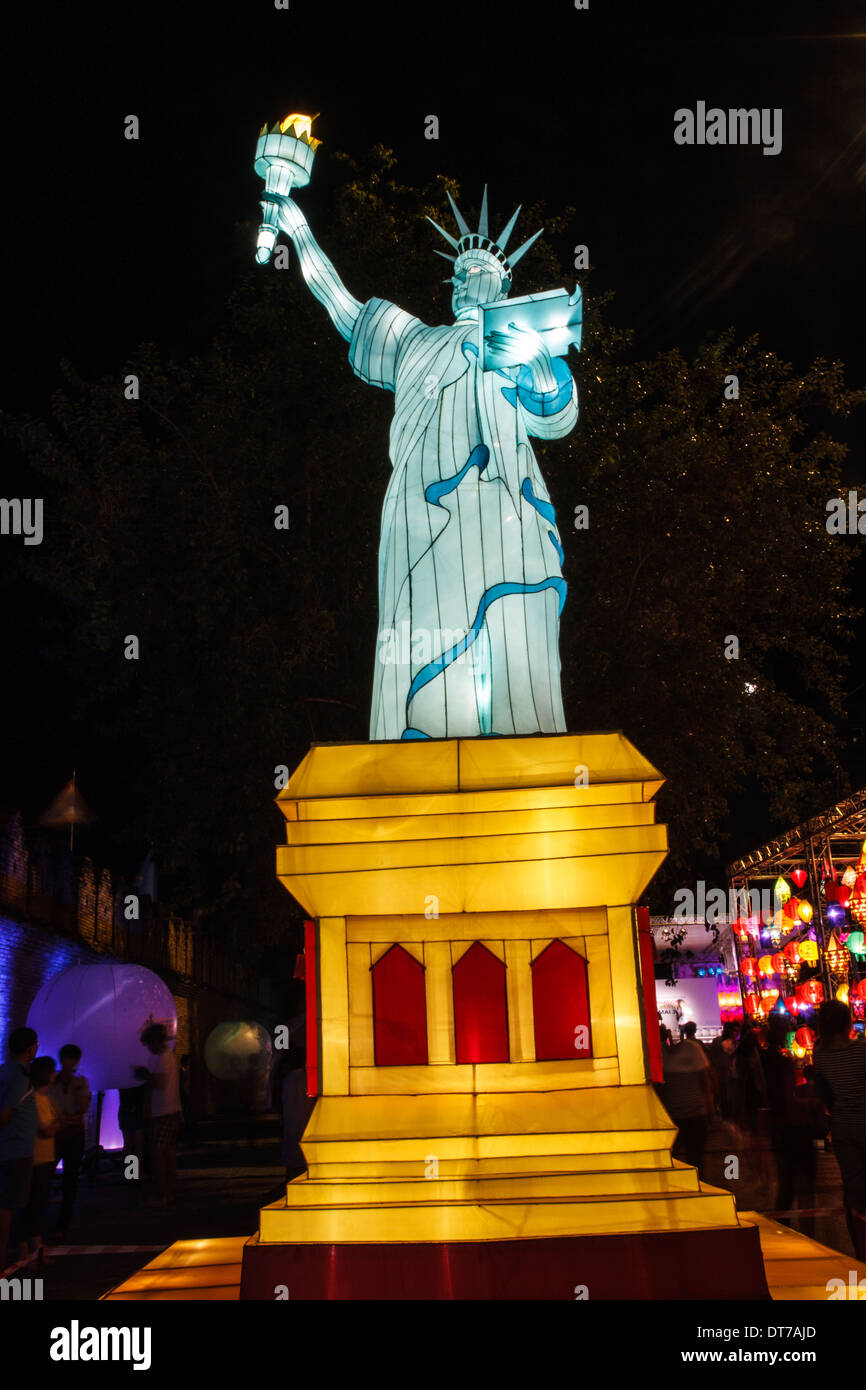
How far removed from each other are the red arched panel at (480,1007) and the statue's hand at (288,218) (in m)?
5.53

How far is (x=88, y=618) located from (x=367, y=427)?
Answer: 3.78m

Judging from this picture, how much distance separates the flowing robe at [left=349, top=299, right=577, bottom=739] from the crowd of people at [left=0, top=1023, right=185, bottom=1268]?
2723 mm

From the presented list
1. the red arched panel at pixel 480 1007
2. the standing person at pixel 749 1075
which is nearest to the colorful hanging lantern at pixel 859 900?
the standing person at pixel 749 1075

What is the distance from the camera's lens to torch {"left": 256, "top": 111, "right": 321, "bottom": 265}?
853 centimetres

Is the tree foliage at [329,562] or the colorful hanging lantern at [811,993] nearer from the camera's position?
the tree foliage at [329,562]

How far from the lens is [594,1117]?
16.6 feet

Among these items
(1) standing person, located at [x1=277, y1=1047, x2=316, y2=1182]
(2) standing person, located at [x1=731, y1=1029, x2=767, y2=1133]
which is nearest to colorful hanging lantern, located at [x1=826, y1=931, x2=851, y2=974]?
(2) standing person, located at [x1=731, y1=1029, x2=767, y2=1133]

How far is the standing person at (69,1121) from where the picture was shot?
30.9ft

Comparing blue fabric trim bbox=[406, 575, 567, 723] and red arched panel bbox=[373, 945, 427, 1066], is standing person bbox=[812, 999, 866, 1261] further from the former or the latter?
blue fabric trim bbox=[406, 575, 567, 723]

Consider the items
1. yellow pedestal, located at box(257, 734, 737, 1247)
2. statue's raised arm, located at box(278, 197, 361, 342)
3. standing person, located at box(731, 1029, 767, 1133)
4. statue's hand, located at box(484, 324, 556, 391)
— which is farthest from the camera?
standing person, located at box(731, 1029, 767, 1133)
